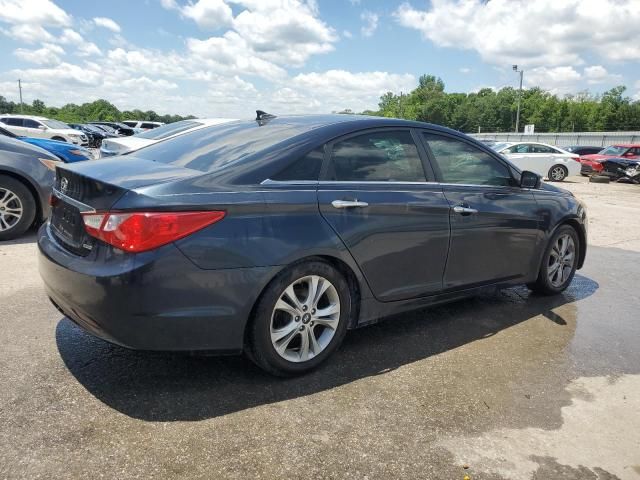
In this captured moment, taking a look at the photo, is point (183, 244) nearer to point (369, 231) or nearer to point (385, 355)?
point (369, 231)

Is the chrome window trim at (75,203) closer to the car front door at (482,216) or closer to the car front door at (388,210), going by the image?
the car front door at (388,210)

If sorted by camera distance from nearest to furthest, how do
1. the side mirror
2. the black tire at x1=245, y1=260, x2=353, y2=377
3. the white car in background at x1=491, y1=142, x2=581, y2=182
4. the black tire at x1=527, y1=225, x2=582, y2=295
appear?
1. the black tire at x1=245, y1=260, x2=353, y2=377
2. the side mirror
3. the black tire at x1=527, y1=225, x2=582, y2=295
4. the white car in background at x1=491, y1=142, x2=581, y2=182

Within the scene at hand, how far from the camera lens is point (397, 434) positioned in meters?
2.71

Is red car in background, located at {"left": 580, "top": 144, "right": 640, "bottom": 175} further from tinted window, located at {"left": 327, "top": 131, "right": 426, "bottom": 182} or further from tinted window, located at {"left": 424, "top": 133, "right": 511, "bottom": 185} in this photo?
tinted window, located at {"left": 327, "top": 131, "right": 426, "bottom": 182}

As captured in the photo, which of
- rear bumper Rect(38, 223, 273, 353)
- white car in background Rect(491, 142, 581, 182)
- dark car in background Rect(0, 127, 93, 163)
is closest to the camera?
rear bumper Rect(38, 223, 273, 353)

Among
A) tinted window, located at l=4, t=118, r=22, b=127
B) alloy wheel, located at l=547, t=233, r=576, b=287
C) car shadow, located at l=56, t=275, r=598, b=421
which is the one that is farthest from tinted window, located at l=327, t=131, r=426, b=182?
tinted window, located at l=4, t=118, r=22, b=127

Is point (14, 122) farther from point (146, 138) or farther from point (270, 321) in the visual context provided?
point (270, 321)

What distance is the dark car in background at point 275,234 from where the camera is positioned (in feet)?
8.82

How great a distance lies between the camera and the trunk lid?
2818 mm

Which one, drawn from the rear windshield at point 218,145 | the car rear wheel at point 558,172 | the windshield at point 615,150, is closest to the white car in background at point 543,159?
the car rear wheel at point 558,172

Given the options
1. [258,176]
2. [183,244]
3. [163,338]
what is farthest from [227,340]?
[258,176]

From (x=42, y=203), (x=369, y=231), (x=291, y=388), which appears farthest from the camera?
(x=42, y=203)

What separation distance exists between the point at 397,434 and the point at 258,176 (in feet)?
5.11

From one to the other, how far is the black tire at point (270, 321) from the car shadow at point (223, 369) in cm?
10
